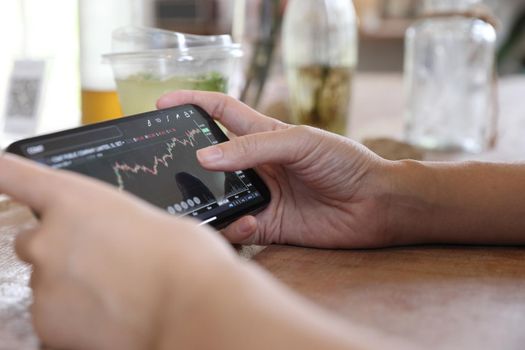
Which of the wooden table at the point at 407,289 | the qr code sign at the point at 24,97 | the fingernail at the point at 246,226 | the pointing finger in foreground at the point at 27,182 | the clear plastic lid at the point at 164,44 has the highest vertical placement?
the clear plastic lid at the point at 164,44

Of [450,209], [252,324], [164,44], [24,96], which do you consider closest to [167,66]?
[164,44]

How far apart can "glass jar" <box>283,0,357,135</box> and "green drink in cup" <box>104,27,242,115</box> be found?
1.13ft

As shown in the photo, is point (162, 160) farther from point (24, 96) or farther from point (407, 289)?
point (24, 96)

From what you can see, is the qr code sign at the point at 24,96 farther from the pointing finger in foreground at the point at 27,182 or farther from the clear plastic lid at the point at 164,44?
the pointing finger in foreground at the point at 27,182

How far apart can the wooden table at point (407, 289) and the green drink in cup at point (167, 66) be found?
0.74 feet

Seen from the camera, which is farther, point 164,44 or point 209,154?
point 164,44

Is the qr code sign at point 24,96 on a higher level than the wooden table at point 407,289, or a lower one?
higher

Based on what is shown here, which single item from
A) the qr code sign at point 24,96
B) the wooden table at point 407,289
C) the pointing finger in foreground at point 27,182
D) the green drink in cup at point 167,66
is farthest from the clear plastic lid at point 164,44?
the pointing finger in foreground at point 27,182

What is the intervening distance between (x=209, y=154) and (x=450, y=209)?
0.25 meters

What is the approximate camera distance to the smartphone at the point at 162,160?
23.2 inches

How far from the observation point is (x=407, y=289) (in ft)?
1.97

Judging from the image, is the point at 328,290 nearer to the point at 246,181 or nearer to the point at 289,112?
the point at 246,181

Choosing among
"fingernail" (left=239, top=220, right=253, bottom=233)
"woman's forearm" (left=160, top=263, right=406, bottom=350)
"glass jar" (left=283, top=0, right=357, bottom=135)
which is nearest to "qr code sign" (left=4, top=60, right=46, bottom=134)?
"glass jar" (left=283, top=0, right=357, bottom=135)

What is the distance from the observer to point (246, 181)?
2.43ft
